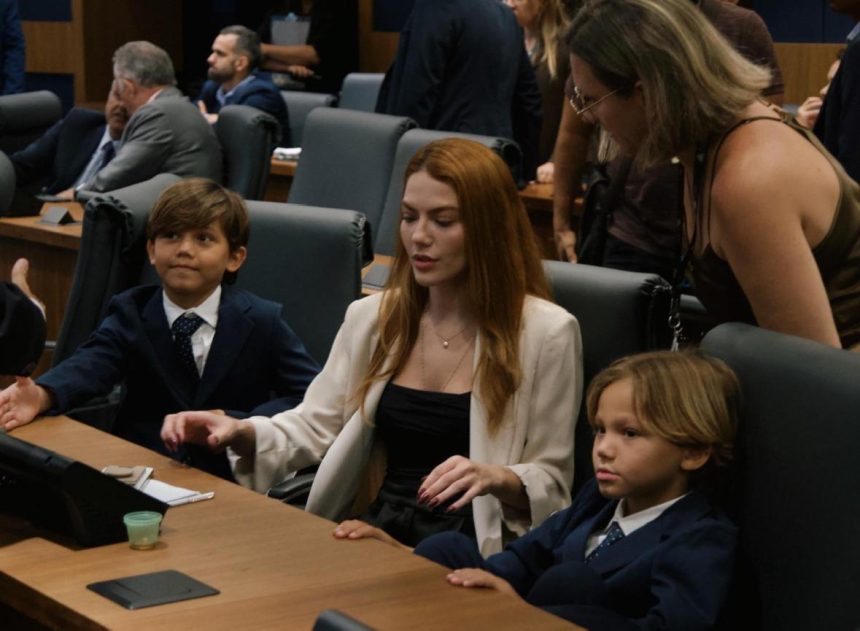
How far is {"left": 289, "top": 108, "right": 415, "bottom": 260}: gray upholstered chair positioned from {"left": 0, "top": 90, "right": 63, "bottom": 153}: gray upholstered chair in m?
1.63

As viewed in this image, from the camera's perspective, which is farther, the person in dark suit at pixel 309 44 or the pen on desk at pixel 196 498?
the person in dark suit at pixel 309 44

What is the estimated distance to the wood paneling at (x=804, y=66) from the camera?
7.70 metres

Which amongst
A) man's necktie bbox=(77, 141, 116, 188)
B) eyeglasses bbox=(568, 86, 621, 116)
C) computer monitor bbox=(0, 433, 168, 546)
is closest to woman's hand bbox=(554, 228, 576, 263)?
eyeglasses bbox=(568, 86, 621, 116)

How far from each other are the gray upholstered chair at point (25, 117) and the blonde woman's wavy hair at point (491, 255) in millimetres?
3872

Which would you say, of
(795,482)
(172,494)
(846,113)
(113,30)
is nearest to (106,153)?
(846,113)

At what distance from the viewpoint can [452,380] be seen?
103 inches

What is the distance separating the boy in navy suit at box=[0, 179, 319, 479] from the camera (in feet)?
9.92

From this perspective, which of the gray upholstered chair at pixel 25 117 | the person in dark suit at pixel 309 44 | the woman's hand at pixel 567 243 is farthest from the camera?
the person in dark suit at pixel 309 44

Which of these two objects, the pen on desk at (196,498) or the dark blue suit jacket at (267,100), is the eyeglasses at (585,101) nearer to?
the pen on desk at (196,498)

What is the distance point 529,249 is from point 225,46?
217 inches

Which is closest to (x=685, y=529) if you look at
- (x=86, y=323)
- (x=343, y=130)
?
(x=86, y=323)

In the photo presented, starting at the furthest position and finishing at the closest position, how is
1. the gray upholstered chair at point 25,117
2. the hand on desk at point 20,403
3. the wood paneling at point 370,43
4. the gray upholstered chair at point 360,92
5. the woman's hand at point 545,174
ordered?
A: the wood paneling at point 370,43 → the gray upholstered chair at point 360,92 → the gray upholstered chair at point 25,117 → the woman's hand at point 545,174 → the hand on desk at point 20,403

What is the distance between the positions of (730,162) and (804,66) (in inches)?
235

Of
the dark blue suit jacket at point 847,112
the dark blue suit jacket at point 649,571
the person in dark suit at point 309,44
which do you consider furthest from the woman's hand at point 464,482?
the person in dark suit at point 309,44
